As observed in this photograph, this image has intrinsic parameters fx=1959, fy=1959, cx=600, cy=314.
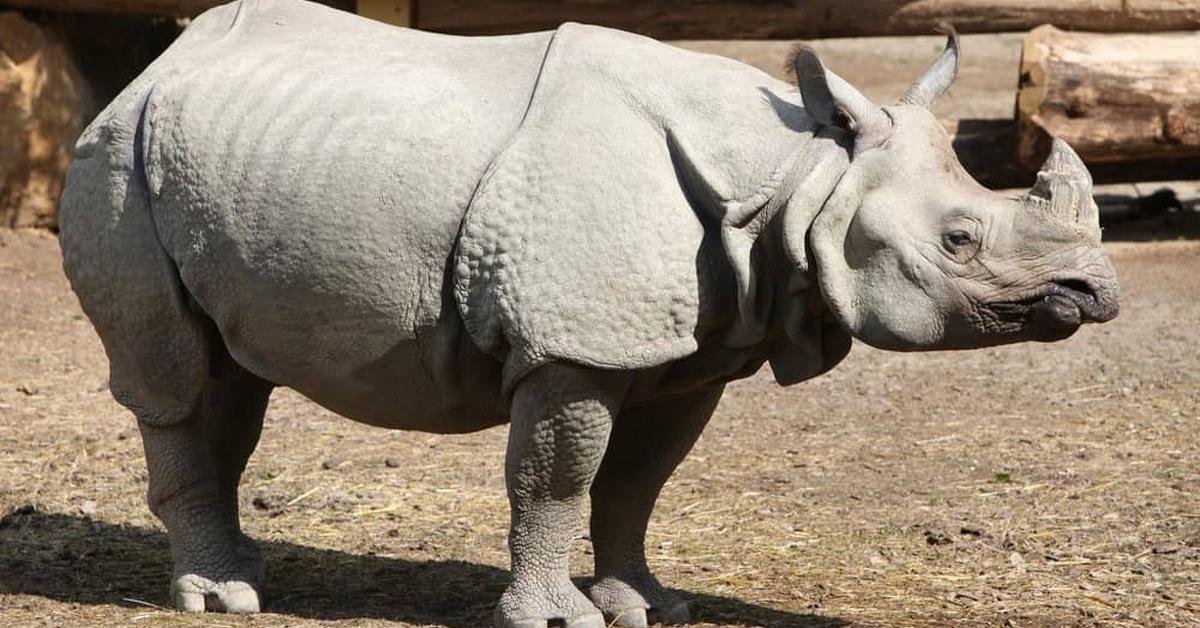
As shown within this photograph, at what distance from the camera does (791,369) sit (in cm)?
528

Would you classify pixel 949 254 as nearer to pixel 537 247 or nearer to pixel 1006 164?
pixel 537 247

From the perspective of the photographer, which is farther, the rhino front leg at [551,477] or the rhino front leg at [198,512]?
the rhino front leg at [198,512]

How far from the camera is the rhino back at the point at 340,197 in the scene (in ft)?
17.0

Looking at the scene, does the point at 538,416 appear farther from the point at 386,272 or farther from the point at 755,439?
the point at 755,439

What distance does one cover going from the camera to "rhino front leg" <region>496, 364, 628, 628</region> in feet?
16.7

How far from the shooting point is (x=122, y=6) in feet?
38.2

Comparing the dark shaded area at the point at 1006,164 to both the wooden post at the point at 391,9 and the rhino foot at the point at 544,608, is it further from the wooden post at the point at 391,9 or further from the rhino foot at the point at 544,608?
the rhino foot at the point at 544,608

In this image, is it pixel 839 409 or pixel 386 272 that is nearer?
pixel 386 272

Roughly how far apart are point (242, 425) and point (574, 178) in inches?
67.7

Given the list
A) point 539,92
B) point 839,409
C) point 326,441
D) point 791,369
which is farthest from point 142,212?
point 839,409

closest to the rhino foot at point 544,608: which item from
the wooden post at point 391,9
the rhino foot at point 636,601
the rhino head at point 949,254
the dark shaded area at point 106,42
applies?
the rhino foot at point 636,601

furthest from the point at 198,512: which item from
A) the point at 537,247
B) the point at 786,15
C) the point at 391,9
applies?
the point at 786,15

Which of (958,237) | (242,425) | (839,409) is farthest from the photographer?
(839,409)

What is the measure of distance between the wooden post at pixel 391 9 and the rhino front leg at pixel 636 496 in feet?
20.3
